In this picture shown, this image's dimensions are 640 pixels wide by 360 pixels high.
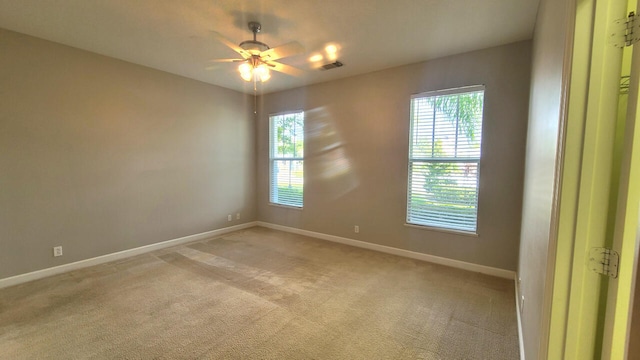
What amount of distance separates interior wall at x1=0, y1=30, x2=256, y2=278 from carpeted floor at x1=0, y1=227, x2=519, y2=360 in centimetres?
50

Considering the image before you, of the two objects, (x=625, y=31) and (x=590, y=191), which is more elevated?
(x=625, y=31)

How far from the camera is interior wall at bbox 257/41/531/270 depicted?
119 inches

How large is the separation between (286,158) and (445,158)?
288 centimetres

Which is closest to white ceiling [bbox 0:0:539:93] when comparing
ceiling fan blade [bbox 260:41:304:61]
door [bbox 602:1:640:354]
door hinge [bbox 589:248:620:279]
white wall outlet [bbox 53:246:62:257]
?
ceiling fan blade [bbox 260:41:304:61]

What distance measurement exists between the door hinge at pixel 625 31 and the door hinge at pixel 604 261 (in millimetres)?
722

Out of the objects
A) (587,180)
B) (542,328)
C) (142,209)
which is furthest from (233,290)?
(587,180)

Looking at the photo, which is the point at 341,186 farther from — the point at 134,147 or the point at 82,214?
the point at 82,214

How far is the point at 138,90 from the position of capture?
3.77m

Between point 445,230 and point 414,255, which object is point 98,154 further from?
point 445,230

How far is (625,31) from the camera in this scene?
91 centimetres

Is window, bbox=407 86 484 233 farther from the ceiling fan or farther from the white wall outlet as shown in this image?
the white wall outlet

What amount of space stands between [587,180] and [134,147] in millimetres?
4620

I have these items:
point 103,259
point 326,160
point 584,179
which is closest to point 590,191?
point 584,179

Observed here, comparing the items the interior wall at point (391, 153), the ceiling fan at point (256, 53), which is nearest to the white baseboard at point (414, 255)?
the interior wall at point (391, 153)
